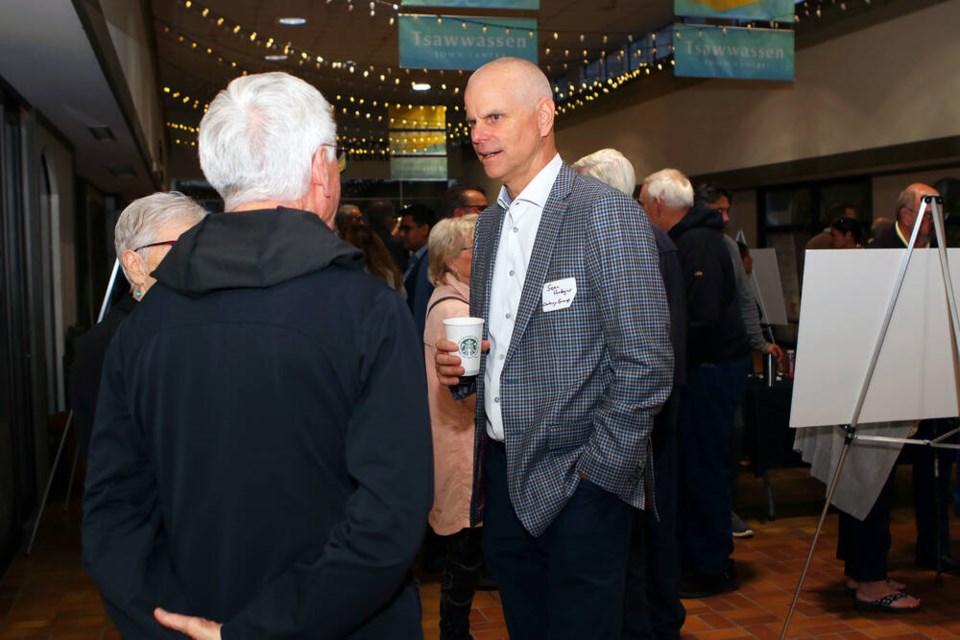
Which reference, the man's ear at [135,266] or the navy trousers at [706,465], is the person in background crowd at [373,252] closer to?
the navy trousers at [706,465]

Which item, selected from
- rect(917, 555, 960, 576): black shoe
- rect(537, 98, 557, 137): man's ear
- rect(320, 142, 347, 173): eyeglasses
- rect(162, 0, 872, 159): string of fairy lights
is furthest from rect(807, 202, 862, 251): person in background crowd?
rect(320, 142, 347, 173): eyeglasses

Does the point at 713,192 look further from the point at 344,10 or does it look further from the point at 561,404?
the point at 344,10

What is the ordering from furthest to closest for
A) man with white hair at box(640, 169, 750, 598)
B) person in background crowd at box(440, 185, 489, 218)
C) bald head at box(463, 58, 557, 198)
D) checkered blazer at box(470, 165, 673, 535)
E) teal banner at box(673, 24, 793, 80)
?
teal banner at box(673, 24, 793, 80), person in background crowd at box(440, 185, 489, 218), man with white hair at box(640, 169, 750, 598), bald head at box(463, 58, 557, 198), checkered blazer at box(470, 165, 673, 535)

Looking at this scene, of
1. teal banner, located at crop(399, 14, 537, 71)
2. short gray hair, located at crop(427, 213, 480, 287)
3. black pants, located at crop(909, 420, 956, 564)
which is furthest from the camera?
teal banner, located at crop(399, 14, 537, 71)

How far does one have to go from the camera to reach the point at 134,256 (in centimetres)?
260

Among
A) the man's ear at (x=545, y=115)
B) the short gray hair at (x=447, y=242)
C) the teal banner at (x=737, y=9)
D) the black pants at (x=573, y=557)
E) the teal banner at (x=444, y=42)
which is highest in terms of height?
the teal banner at (x=737, y=9)

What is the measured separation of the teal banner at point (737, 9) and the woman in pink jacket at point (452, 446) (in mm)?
4503

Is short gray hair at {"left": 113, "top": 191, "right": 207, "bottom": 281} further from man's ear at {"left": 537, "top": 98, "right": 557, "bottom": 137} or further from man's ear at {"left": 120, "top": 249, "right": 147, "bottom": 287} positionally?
man's ear at {"left": 537, "top": 98, "right": 557, "bottom": 137}

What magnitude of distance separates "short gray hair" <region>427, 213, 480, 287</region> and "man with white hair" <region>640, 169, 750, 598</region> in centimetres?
106

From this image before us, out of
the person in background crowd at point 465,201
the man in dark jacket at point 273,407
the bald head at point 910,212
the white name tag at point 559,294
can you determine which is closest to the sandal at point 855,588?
the bald head at point 910,212

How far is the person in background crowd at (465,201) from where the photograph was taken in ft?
16.9

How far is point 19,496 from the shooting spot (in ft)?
19.0

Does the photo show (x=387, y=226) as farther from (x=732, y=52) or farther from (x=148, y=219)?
(x=148, y=219)

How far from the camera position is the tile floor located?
4020mm
